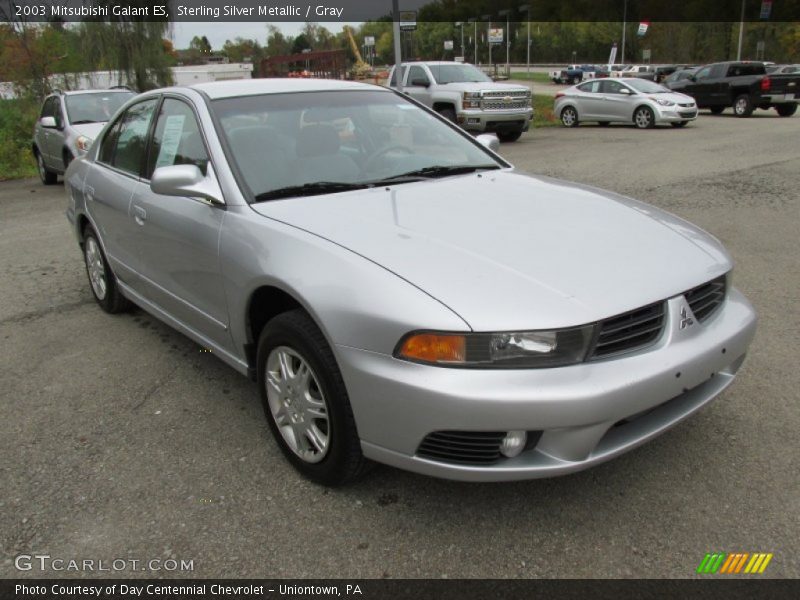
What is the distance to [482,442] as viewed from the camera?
2.25 m

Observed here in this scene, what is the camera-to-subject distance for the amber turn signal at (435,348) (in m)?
2.20

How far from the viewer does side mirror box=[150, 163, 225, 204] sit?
10.1 ft

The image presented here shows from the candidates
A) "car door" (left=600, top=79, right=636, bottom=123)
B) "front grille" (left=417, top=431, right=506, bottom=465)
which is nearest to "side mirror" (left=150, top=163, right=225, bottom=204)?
"front grille" (left=417, top=431, right=506, bottom=465)

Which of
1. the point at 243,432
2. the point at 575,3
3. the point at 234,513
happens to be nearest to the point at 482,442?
the point at 234,513

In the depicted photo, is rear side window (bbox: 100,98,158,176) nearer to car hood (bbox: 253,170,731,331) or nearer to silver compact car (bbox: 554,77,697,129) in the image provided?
car hood (bbox: 253,170,731,331)

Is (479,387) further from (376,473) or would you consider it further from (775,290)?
(775,290)

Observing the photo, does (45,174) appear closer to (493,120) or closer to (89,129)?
(89,129)

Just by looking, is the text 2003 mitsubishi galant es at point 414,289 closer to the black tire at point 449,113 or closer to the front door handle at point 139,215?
the front door handle at point 139,215

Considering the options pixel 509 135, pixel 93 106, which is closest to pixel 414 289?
pixel 93 106

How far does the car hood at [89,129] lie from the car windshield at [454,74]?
8.04m

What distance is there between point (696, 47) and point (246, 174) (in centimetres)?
8684

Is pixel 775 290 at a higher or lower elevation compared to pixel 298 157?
lower

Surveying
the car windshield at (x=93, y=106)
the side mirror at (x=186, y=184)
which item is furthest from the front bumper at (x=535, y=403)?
the car windshield at (x=93, y=106)

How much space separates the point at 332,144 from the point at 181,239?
35.9 inches
